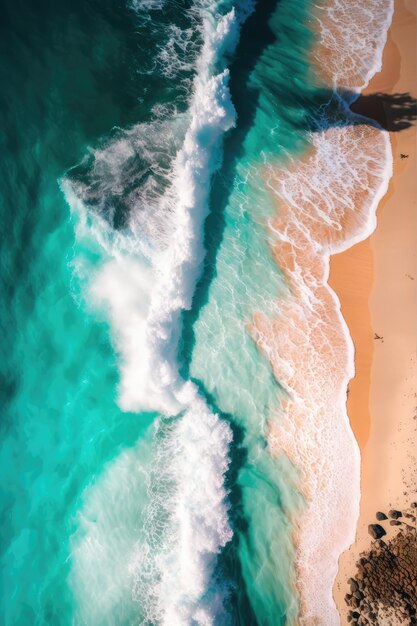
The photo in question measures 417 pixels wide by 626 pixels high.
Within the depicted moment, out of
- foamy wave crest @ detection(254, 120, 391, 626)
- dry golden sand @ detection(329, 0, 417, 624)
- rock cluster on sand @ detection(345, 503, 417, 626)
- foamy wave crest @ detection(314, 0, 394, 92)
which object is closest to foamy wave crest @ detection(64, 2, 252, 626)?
foamy wave crest @ detection(254, 120, 391, 626)

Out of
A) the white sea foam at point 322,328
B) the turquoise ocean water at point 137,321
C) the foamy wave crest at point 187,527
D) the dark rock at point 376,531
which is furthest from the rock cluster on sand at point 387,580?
the foamy wave crest at point 187,527

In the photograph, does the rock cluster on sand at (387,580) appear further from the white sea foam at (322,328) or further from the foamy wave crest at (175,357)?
the foamy wave crest at (175,357)

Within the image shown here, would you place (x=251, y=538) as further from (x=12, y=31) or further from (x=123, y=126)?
(x=12, y=31)

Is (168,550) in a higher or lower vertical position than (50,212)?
lower

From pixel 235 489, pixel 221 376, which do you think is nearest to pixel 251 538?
pixel 235 489

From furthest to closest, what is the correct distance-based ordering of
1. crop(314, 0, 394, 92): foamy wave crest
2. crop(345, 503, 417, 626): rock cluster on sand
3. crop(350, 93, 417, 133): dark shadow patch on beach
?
crop(314, 0, 394, 92): foamy wave crest < crop(350, 93, 417, 133): dark shadow patch on beach < crop(345, 503, 417, 626): rock cluster on sand

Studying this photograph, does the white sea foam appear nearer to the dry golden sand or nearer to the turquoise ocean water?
the dry golden sand
